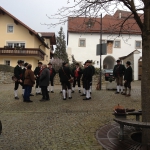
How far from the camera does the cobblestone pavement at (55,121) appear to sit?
211 inches

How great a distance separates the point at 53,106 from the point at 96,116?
2.44m

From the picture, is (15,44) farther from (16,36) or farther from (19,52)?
(19,52)

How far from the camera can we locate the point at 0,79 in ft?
76.3

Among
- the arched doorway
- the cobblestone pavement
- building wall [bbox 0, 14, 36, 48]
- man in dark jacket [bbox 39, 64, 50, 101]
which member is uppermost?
building wall [bbox 0, 14, 36, 48]

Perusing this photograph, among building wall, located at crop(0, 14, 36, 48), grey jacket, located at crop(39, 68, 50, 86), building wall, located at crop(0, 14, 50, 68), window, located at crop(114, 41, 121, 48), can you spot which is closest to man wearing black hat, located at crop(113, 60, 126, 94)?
grey jacket, located at crop(39, 68, 50, 86)

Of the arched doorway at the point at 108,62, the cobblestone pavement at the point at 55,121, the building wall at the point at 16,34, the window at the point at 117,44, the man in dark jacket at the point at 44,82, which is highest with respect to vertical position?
the building wall at the point at 16,34

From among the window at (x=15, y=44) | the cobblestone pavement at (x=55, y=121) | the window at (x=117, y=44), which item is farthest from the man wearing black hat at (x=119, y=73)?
the window at (x=117, y=44)

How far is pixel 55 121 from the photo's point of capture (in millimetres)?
7371

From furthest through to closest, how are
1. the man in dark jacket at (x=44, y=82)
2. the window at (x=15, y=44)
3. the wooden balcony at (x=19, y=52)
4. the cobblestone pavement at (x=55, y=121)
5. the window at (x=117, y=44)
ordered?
the window at (x=117, y=44) → the window at (x=15, y=44) → the wooden balcony at (x=19, y=52) → the man in dark jacket at (x=44, y=82) → the cobblestone pavement at (x=55, y=121)

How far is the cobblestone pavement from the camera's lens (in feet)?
17.6

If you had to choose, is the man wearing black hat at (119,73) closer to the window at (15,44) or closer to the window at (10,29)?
the window at (15,44)

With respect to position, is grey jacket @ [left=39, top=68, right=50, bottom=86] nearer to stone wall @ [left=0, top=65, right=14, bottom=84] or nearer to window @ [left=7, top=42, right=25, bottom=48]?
stone wall @ [left=0, top=65, right=14, bottom=84]

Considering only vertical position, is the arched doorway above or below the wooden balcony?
below

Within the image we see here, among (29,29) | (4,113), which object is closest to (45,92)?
(4,113)
